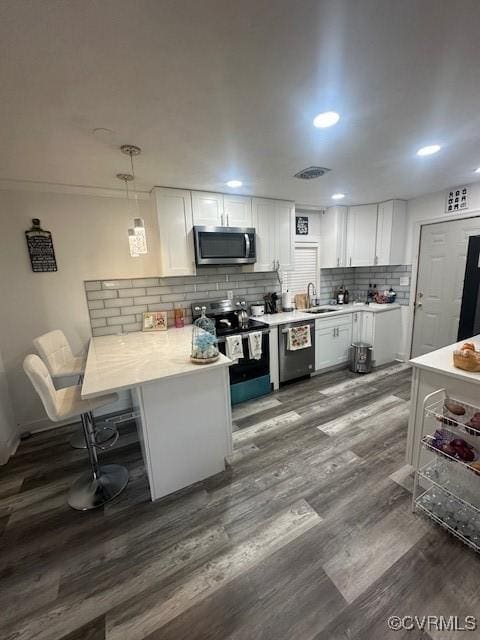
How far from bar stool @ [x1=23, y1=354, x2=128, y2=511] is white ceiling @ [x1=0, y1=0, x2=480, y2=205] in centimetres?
144

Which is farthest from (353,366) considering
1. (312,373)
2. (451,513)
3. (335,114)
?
(335,114)

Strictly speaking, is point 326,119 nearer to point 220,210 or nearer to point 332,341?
point 220,210

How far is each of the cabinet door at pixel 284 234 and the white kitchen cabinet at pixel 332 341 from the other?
2.99ft

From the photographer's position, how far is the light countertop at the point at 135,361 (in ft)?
5.19

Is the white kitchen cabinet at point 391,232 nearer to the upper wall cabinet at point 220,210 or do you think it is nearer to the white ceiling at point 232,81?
the white ceiling at point 232,81

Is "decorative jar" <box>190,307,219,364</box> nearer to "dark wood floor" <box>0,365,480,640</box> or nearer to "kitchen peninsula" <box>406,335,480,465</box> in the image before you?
"dark wood floor" <box>0,365,480,640</box>

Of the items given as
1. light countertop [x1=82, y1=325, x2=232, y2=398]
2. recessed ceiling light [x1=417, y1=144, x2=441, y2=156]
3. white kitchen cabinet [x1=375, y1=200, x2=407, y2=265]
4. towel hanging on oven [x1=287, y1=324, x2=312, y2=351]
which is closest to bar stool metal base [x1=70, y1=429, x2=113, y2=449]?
light countertop [x1=82, y1=325, x2=232, y2=398]

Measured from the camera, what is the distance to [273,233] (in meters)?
3.42

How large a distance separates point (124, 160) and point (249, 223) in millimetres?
1548

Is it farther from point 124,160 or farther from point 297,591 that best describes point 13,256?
point 297,591

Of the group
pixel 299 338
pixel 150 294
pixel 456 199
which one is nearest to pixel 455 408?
pixel 299 338

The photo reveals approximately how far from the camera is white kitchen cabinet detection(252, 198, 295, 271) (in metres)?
3.30

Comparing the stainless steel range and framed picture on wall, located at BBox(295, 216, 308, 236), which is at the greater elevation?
framed picture on wall, located at BBox(295, 216, 308, 236)

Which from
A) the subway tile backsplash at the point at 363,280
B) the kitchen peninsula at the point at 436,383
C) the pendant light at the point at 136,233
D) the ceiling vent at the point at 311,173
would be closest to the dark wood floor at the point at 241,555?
the kitchen peninsula at the point at 436,383
